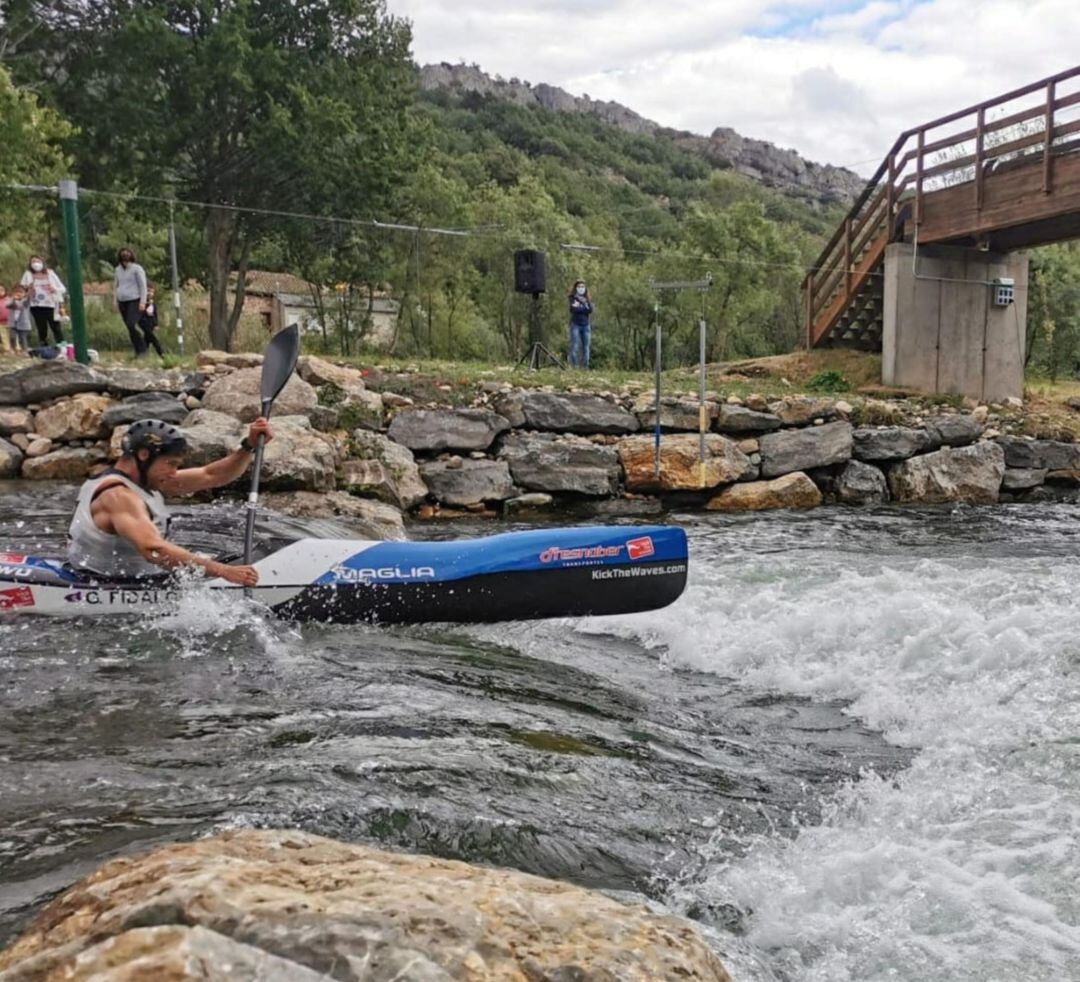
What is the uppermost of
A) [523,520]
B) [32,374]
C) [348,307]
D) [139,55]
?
[139,55]

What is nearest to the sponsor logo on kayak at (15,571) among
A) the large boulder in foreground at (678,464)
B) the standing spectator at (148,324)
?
the large boulder in foreground at (678,464)

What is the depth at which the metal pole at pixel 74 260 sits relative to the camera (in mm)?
10000

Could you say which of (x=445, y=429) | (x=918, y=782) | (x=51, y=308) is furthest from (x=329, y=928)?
(x=51, y=308)

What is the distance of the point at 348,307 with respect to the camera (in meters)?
22.5

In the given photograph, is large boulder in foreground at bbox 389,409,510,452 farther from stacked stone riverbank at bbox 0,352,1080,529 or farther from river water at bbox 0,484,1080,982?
river water at bbox 0,484,1080,982

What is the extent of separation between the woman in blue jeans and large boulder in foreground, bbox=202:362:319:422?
5.17 meters

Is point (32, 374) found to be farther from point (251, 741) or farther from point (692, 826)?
point (692, 826)

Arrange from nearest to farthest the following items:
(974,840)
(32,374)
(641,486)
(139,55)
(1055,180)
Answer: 1. (974,840)
2. (32,374)
3. (641,486)
4. (1055,180)
5. (139,55)

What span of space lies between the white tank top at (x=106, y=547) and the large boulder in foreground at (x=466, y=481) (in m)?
5.29

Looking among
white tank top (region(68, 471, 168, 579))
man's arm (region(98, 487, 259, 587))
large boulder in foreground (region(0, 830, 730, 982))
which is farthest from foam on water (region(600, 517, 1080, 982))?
white tank top (region(68, 471, 168, 579))

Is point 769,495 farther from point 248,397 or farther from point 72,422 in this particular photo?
point 72,422

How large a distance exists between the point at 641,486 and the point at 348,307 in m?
13.4

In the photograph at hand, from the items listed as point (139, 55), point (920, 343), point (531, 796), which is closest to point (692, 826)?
point (531, 796)

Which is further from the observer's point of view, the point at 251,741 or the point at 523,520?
the point at 523,520
